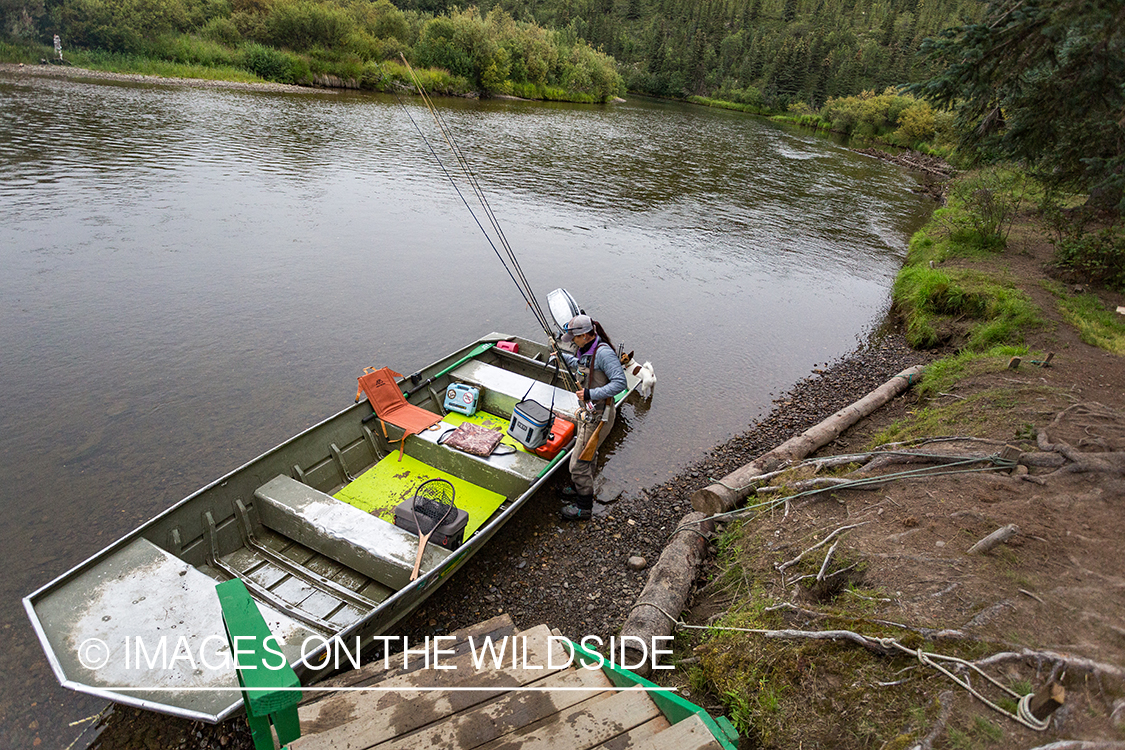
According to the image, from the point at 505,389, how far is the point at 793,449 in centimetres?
482

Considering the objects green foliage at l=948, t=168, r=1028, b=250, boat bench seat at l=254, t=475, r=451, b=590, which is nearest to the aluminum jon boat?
boat bench seat at l=254, t=475, r=451, b=590

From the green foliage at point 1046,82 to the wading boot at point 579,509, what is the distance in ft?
27.0

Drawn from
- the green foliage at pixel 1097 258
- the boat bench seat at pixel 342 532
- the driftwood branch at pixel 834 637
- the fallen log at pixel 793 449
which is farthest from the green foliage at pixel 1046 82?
the boat bench seat at pixel 342 532

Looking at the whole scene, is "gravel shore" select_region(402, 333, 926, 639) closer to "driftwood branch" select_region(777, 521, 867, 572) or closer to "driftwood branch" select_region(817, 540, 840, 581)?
"driftwood branch" select_region(777, 521, 867, 572)

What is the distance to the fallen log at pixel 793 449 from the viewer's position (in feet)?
25.6

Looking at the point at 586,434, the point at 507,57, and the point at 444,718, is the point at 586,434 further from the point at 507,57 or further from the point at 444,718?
the point at 507,57

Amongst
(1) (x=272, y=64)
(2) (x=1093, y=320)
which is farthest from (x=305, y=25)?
(2) (x=1093, y=320)

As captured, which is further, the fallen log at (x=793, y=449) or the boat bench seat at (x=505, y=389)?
the boat bench seat at (x=505, y=389)

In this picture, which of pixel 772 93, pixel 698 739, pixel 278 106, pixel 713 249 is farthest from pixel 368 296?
pixel 772 93

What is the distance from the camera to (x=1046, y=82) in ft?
28.4

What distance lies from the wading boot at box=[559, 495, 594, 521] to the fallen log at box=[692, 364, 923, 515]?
59.4 inches

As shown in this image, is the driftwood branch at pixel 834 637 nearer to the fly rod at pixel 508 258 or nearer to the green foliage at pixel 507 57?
the fly rod at pixel 508 258

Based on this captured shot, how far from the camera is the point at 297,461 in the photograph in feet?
25.1

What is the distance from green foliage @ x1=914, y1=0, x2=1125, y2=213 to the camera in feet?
25.2
